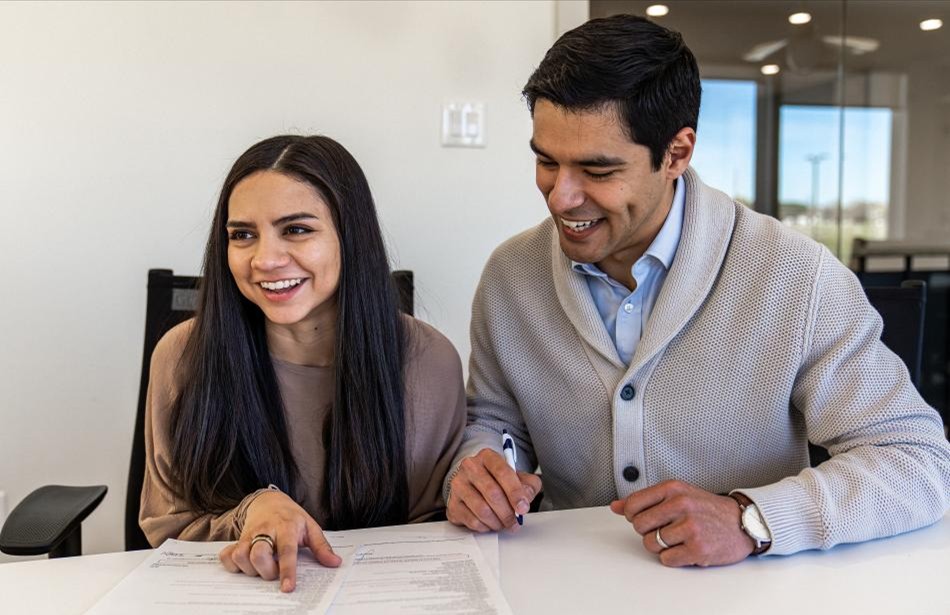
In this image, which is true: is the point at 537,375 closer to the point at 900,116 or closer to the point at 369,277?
the point at 369,277

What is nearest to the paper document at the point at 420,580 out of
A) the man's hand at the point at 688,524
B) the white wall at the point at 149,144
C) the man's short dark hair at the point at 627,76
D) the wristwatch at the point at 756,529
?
the man's hand at the point at 688,524

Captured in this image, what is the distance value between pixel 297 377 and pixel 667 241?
0.62 metres

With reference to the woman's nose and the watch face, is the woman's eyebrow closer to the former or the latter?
the woman's nose

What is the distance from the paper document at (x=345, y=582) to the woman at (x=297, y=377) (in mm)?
217

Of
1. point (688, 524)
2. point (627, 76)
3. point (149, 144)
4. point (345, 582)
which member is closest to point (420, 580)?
point (345, 582)

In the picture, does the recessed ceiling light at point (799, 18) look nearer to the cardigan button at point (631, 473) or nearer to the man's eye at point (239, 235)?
the cardigan button at point (631, 473)

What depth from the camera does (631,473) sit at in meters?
1.35

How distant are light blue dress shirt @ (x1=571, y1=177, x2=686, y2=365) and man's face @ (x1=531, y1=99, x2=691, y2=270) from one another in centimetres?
4

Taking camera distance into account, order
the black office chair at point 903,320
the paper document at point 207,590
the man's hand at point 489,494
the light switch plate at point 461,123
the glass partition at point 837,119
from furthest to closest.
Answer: the glass partition at point 837,119 < the light switch plate at point 461,123 < the black office chair at point 903,320 < the man's hand at point 489,494 < the paper document at point 207,590

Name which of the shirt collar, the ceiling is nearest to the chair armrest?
the shirt collar

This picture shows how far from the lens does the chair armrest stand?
1.21m

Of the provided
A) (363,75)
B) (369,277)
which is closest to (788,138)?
(363,75)

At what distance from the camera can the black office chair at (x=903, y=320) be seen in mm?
1578

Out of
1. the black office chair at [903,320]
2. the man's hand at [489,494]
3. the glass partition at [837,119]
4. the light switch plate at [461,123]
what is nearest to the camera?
the man's hand at [489,494]
